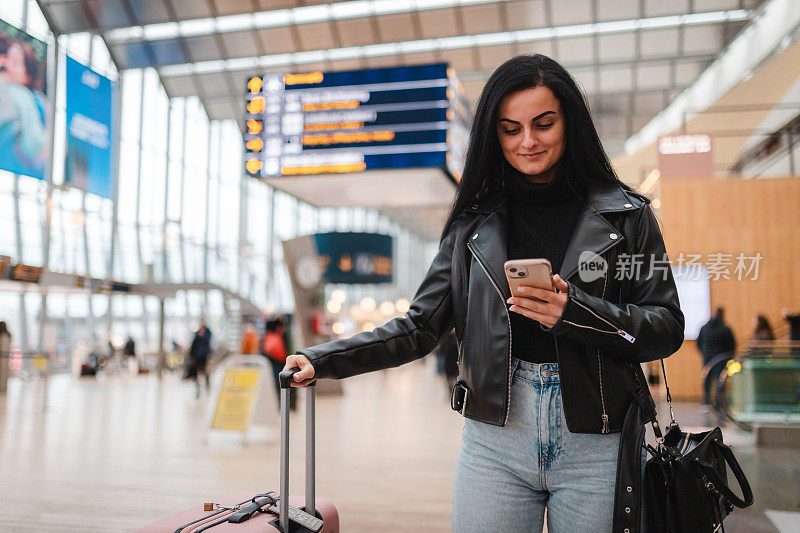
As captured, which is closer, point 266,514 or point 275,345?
point 266,514

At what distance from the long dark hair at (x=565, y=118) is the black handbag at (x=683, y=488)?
0.58 metres

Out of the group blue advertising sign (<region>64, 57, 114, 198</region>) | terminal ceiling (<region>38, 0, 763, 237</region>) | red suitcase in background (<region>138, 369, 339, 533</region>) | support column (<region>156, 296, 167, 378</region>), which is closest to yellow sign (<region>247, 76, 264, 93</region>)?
blue advertising sign (<region>64, 57, 114, 198</region>)

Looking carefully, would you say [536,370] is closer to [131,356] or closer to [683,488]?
[683,488]

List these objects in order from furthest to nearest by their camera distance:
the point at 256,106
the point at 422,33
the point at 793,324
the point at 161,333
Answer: the point at 161,333
the point at 422,33
the point at 256,106
the point at 793,324

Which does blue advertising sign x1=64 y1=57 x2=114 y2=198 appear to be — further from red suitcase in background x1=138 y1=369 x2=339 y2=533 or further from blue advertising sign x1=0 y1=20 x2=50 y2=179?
red suitcase in background x1=138 y1=369 x2=339 y2=533

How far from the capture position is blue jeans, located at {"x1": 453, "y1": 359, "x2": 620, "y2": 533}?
144 centimetres

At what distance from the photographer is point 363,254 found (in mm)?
20344

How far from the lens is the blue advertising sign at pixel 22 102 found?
9.02m

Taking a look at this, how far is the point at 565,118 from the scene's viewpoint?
156cm

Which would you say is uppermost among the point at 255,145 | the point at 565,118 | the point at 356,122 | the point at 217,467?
A: the point at 356,122

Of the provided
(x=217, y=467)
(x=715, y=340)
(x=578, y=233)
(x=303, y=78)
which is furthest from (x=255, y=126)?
(x=578, y=233)

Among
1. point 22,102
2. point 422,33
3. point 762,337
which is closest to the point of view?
point 762,337

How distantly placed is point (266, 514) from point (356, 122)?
284 inches

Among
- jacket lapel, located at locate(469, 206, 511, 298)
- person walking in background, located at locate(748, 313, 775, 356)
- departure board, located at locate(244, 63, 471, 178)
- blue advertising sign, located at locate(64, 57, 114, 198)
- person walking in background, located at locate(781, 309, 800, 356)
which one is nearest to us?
jacket lapel, located at locate(469, 206, 511, 298)
